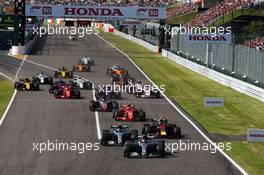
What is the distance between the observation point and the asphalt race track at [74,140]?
2158 cm

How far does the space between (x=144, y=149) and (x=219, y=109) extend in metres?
13.4

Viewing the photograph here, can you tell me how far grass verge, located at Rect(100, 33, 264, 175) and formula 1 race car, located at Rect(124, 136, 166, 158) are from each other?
8.63 feet

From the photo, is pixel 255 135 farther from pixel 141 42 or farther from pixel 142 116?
pixel 141 42

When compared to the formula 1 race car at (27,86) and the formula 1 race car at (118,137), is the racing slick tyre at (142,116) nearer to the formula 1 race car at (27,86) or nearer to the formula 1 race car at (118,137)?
the formula 1 race car at (118,137)

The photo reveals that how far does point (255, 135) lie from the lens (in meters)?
25.9

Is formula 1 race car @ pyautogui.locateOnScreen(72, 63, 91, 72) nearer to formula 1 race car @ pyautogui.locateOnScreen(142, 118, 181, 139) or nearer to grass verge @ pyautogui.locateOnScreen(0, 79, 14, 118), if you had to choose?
grass verge @ pyautogui.locateOnScreen(0, 79, 14, 118)

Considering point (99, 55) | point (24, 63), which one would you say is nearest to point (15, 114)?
point (24, 63)

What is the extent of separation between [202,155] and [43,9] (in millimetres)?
50704

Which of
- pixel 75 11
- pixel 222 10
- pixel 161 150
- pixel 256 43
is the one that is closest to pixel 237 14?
pixel 222 10

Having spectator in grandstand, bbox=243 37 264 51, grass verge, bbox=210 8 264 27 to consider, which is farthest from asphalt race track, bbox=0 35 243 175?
grass verge, bbox=210 8 264 27

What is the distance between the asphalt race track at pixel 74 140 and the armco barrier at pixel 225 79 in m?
5.36

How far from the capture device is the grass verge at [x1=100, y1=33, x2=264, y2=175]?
24.9 meters

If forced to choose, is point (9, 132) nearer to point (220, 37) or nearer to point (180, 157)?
point (180, 157)

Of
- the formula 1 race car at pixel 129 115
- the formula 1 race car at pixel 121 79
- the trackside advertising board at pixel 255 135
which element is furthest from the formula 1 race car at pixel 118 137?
the formula 1 race car at pixel 121 79
